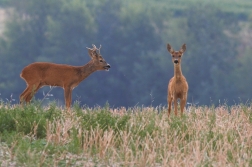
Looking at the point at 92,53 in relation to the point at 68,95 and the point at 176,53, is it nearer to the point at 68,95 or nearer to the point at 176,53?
the point at 68,95

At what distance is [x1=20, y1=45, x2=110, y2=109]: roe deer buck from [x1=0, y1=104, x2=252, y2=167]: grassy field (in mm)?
5178

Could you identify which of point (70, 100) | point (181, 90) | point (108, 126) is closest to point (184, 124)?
point (108, 126)

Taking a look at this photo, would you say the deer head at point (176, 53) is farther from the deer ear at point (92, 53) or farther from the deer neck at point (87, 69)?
the deer neck at point (87, 69)

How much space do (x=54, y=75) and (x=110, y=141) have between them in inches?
303

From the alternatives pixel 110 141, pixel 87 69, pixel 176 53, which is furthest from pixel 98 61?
pixel 110 141

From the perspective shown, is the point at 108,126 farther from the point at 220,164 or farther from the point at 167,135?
the point at 220,164

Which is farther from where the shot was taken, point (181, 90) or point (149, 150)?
point (181, 90)

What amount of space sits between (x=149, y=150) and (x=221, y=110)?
6184 millimetres

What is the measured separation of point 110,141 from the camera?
852 centimetres

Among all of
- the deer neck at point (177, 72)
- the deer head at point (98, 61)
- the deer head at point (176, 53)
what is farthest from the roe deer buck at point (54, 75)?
the deer neck at point (177, 72)

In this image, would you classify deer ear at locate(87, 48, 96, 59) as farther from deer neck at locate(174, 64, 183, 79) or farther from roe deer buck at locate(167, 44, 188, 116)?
deer neck at locate(174, 64, 183, 79)

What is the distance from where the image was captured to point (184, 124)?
33.9ft

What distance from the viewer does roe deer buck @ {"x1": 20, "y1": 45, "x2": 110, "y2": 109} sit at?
52.0ft

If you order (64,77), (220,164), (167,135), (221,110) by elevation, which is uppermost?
(64,77)
